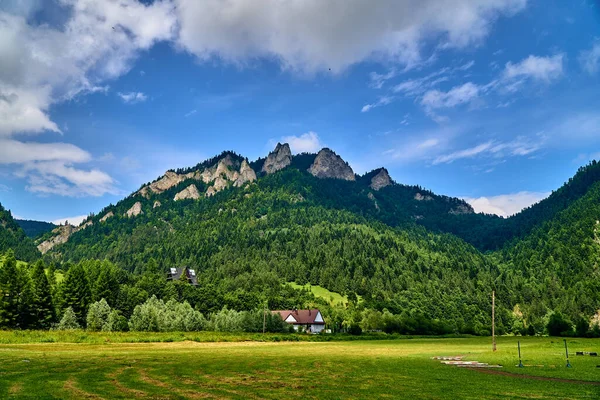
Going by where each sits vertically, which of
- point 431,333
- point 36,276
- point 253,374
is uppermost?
point 36,276

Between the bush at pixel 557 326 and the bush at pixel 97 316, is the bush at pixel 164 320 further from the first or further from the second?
the bush at pixel 557 326

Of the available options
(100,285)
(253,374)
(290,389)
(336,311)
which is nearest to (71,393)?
(290,389)

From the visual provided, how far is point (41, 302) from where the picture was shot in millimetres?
101312

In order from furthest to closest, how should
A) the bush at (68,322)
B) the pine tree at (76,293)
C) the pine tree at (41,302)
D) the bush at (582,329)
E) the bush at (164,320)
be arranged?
the bush at (582,329) → the pine tree at (76,293) → the bush at (164,320) → the pine tree at (41,302) → the bush at (68,322)

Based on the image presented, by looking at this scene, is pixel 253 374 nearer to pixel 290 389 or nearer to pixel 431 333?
pixel 290 389

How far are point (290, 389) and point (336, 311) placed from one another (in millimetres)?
154780

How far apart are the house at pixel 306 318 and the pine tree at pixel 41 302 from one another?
268 ft

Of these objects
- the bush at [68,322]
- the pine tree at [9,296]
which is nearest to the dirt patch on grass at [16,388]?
the pine tree at [9,296]

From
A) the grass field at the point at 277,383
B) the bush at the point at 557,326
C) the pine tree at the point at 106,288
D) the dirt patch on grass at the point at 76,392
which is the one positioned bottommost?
the bush at the point at 557,326

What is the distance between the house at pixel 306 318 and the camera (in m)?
162

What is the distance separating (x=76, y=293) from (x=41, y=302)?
10383 millimetres

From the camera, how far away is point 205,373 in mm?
31656

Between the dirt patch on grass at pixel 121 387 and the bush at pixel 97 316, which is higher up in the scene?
the dirt patch on grass at pixel 121 387

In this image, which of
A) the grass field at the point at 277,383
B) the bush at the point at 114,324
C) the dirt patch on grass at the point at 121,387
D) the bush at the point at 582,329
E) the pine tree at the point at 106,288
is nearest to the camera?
the dirt patch on grass at the point at 121,387
